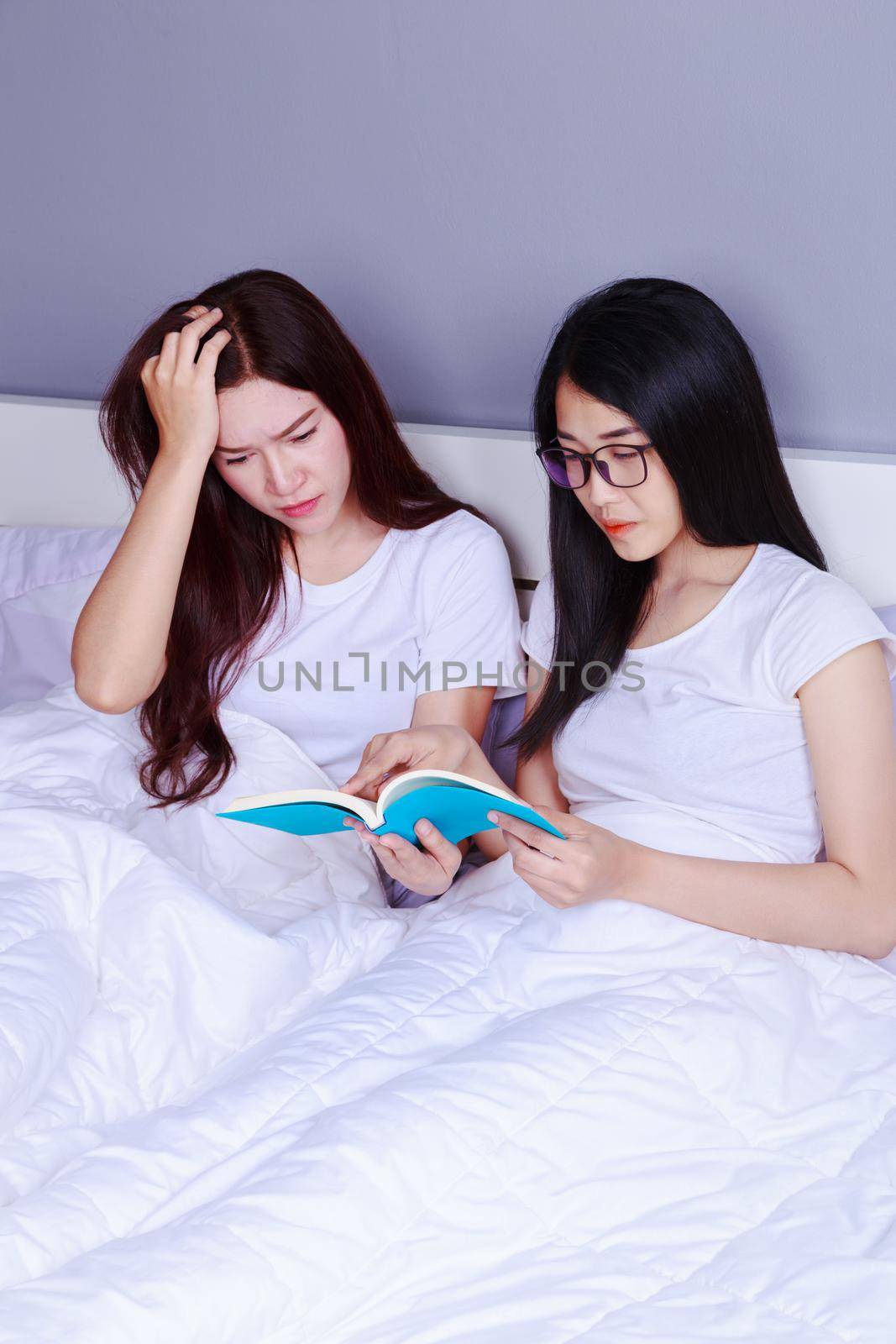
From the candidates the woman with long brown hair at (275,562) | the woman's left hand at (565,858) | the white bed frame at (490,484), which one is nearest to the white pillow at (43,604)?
the white bed frame at (490,484)

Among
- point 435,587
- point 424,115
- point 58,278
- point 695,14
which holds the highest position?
point 695,14

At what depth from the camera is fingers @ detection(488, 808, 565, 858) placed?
1.15 metres

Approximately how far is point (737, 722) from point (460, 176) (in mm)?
863

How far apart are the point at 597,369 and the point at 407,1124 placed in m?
0.77

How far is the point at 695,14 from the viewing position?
144 centimetres

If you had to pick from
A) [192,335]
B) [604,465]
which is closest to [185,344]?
[192,335]

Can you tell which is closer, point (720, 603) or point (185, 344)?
point (720, 603)

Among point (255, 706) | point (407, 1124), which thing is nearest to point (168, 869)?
point (255, 706)

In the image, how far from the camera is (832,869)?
1.24m

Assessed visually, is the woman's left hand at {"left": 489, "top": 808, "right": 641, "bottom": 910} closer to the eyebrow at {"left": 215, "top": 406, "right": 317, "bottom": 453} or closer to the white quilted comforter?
the white quilted comforter

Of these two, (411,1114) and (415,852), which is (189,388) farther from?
(411,1114)

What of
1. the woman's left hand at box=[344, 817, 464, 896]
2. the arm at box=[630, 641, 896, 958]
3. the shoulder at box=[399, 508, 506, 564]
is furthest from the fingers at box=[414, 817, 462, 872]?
the shoulder at box=[399, 508, 506, 564]

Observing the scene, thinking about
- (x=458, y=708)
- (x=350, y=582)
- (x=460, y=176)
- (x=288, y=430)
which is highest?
(x=460, y=176)

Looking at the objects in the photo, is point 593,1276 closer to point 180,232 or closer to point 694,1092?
point 694,1092
